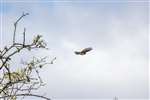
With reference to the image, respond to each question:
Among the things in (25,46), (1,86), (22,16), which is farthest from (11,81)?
(22,16)

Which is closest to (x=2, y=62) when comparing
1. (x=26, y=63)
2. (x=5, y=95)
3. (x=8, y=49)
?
(x=8, y=49)

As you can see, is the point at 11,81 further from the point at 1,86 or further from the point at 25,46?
the point at 25,46

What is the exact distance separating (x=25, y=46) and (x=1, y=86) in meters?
1.21

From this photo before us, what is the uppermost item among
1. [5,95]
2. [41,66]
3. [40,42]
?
[40,42]

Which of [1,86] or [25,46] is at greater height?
[25,46]

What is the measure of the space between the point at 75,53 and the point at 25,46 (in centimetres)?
158

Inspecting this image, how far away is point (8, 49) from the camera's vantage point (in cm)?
939

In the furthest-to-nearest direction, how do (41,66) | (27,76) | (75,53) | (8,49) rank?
1. (41,66)
2. (27,76)
3. (8,49)
4. (75,53)

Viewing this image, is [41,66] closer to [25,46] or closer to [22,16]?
[25,46]

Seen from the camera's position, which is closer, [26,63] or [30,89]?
[30,89]

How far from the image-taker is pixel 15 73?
10281 mm

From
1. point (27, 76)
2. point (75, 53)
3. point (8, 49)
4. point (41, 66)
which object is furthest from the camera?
point (41, 66)

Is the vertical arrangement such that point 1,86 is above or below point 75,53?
below

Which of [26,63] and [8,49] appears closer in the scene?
[8,49]
